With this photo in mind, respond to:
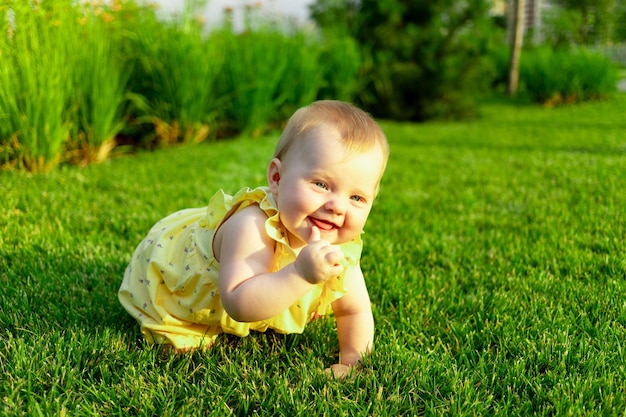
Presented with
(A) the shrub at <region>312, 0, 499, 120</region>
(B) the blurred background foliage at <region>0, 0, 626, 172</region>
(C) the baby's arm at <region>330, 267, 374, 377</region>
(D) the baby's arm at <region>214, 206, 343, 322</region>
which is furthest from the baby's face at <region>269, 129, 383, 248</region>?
(A) the shrub at <region>312, 0, 499, 120</region>

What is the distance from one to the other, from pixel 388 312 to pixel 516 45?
40.7 feet

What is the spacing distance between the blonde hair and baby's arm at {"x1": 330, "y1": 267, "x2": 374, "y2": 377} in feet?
1.54

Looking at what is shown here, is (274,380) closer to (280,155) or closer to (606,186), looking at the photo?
(280,155)

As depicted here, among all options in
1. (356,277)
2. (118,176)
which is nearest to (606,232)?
(356,277)

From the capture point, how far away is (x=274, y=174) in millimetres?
1905

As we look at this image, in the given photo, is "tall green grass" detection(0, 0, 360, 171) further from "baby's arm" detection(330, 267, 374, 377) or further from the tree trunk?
the tree trunk

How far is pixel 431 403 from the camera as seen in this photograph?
1741mm

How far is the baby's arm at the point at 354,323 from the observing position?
204 cm

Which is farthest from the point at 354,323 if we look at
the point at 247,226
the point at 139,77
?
the point at 139,77

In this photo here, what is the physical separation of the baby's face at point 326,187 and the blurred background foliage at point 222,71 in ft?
9.59

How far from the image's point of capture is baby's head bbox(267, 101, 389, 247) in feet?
5.78

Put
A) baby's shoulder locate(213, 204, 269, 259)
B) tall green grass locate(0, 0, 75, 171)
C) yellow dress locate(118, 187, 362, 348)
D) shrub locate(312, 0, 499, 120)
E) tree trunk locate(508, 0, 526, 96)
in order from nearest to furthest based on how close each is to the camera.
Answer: baby's shoulder locate(213, 204, 269, 259)
yellow dress locate(118, 187, 362, 348)
tall green grass locate(0, 0, 75, 171)
shrub locate(312, 0, 499, 120)
tree trunk locate(508, 0, 526, 96)

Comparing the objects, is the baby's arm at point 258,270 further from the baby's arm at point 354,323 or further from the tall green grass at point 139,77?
the tall green grass at point 139,77

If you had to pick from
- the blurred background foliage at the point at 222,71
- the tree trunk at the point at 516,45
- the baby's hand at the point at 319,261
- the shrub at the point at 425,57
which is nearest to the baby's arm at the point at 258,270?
the baby's hand at the point at 319,261
